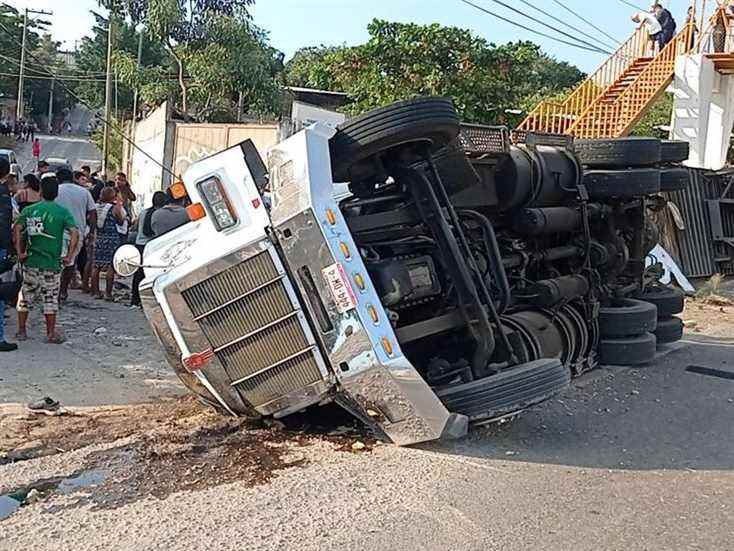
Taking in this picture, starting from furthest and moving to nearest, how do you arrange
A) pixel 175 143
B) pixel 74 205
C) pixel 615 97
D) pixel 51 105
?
pixel 51 105 < pixel 615 97 < pixel 175 143 < pixel 74 205

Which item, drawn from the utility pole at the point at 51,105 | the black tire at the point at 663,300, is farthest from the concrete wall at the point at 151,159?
the utility pole at the point at 51,105

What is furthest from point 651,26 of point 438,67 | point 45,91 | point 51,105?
point 45,91

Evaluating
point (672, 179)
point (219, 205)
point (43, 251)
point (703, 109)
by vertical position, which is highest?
point (703, 109)

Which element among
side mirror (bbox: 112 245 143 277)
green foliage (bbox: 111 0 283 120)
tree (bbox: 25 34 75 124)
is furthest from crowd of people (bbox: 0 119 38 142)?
side mirror (bbox: 112 245 143 277)

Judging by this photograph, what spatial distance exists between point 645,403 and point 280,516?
11.7 ft

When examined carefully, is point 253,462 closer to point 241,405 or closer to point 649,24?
point 241,405

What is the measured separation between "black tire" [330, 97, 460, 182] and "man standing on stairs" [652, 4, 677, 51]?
1800cm

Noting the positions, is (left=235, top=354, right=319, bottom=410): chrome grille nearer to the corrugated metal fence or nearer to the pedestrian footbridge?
the corrugated metal fence

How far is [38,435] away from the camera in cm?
536

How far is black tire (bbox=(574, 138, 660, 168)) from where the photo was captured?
7.72 meters

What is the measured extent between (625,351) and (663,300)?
130 cm

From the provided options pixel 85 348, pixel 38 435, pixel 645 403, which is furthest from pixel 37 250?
pixel 645 403

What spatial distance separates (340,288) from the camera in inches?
180

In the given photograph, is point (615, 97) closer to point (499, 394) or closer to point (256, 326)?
point (499, 394)
